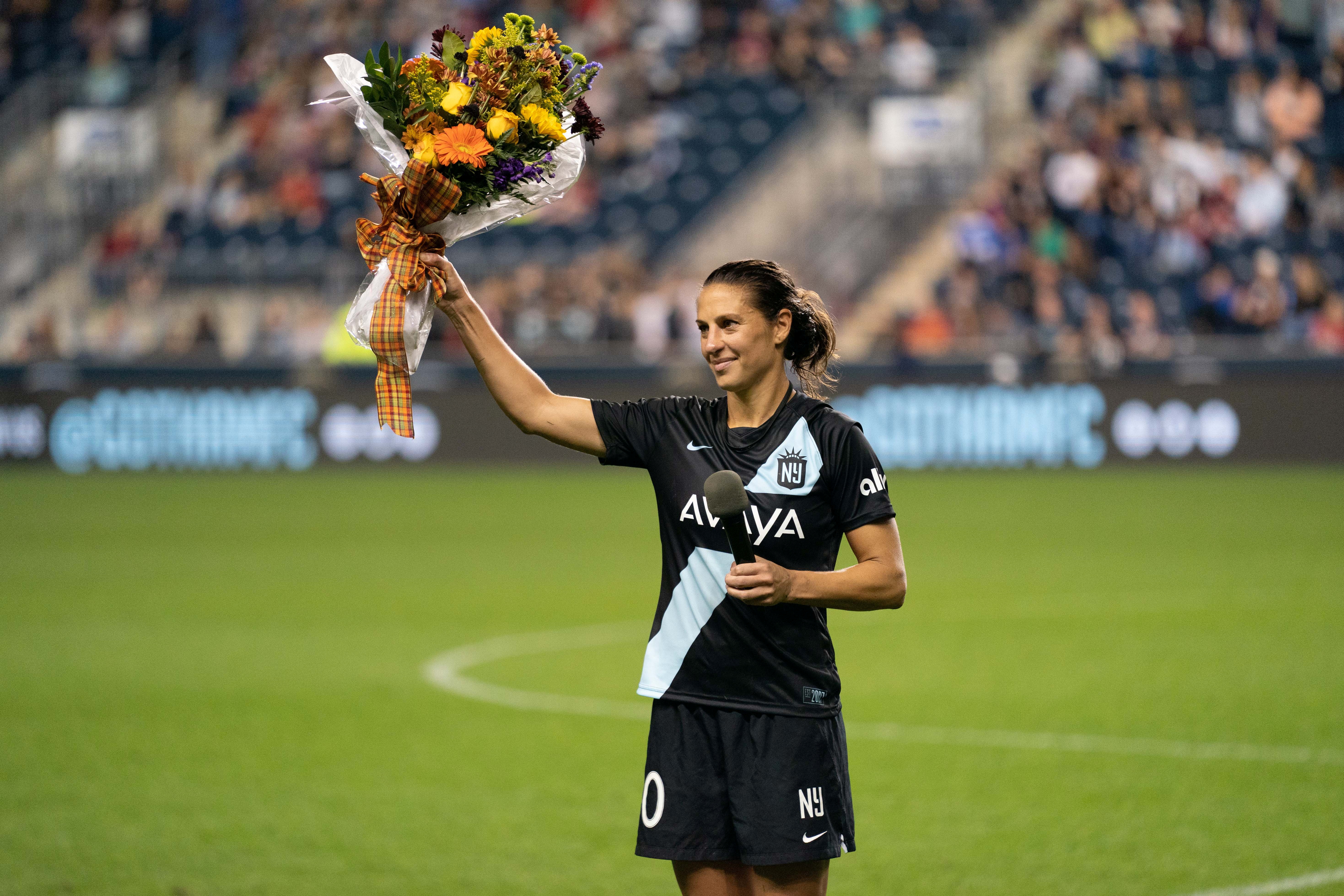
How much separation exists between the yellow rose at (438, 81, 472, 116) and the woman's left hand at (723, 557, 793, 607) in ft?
4.48

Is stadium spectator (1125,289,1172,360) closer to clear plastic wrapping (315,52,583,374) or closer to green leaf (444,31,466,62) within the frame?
clear plastic wrapping (315,52,583,374)

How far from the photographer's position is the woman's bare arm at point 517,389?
4.09 metres

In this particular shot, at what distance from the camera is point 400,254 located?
13.2 feet

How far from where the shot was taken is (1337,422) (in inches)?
796

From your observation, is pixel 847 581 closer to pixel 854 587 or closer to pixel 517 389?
pixel 854 587

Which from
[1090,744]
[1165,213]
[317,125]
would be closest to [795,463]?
[1090,744]

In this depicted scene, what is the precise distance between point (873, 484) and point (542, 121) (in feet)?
4.01

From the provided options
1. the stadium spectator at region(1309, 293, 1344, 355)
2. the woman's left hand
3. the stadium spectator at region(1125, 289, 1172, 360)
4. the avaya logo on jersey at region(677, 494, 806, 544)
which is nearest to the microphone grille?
the woman's left hand

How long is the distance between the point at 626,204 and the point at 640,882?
20.9 metres

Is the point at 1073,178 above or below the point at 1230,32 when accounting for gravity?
below

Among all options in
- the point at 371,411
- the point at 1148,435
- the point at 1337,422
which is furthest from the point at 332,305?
the point at 1337,422

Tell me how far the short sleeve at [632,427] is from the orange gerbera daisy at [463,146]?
0.67m

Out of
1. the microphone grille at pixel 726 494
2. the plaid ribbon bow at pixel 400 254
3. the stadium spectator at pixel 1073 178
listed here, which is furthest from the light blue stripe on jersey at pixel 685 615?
the stadium spectator at pixel 1073 178

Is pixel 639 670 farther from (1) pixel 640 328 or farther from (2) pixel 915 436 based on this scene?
(1) pixel 640 328
